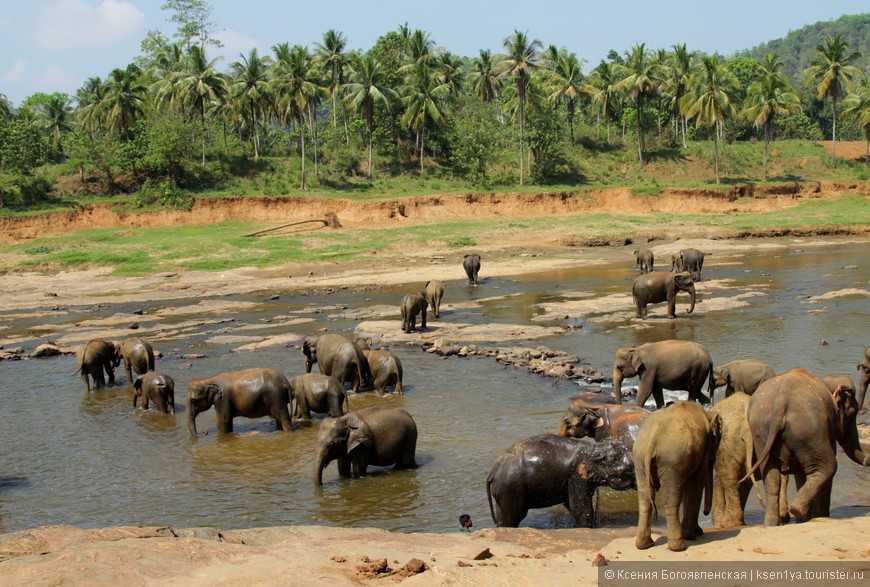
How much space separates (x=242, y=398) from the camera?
14070 millimetres

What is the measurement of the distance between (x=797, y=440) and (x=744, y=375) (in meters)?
5.25

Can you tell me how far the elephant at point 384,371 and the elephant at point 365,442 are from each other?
450 cm

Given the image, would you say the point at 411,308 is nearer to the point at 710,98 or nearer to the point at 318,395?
the point at 318,395

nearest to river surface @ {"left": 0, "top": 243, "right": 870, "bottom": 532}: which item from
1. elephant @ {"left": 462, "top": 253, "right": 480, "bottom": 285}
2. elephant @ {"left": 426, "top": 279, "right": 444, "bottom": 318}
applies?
elephant @ {"left": 426, "top": 279, "right": 444, "bottom": 318}

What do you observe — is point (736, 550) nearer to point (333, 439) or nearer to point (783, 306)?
point (333, 439)

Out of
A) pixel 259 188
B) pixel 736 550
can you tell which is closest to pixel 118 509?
pixel 736 550

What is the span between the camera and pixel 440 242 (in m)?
44.6

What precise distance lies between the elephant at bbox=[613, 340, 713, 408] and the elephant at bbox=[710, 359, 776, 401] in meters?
0.33

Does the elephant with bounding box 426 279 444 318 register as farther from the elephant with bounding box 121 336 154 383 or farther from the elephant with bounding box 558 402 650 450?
the elephant with bounding box 558 402 650 450

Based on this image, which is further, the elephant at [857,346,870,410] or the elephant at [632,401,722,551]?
the elephant at [857,346,870,410]

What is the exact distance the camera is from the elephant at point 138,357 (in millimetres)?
18609

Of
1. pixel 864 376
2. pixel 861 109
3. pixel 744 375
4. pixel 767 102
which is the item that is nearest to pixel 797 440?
pixel 744 375

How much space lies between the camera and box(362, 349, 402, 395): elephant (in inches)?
633

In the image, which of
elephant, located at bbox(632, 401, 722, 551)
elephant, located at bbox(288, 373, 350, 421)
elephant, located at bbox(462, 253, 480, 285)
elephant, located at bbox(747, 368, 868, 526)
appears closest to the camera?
elephant, located at bbox(632, 401, 722, 551)
